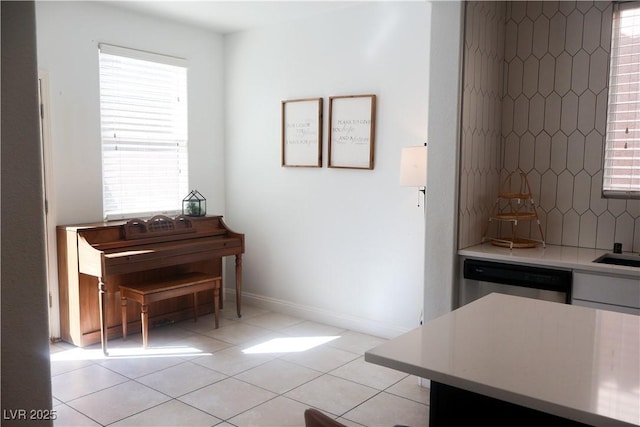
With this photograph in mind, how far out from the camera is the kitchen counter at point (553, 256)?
2596mm

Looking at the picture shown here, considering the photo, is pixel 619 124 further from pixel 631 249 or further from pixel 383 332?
pixel 383 332

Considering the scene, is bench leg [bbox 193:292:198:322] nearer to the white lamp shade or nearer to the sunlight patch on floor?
the sunlight patch on floor

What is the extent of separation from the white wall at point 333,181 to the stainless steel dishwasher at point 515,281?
94cm

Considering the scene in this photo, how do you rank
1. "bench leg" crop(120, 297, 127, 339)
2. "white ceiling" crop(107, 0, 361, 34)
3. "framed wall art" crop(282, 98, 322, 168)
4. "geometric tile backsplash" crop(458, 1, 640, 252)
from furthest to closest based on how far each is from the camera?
"framed wall art" crop(282, 98, 322, 168) < "white ceiling" crop(107, 0, 361, 34) < "bench leg" crop(120, 297, 127, 339) < "geometric tile backsplash" crop(458, 1, 640, 252)

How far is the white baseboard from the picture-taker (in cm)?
426

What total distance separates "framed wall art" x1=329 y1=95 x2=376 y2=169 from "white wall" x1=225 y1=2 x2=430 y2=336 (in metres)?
0.07

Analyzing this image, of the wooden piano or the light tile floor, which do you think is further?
the wooden piano

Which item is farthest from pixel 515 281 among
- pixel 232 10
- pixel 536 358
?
pixel 232 10

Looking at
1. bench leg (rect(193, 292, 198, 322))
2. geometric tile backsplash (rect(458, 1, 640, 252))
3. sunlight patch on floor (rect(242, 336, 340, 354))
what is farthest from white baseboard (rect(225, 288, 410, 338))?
geometric tile backsplash (rect(458, 1, 640, 252))

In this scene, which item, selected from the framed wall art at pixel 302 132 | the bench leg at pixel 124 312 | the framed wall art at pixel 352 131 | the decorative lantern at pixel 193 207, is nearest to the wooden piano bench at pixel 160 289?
the bench leg at pixel 124 312

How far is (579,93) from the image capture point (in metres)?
3.19

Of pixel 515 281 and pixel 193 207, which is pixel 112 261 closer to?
pixel 193 207

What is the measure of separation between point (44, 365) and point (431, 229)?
2.32 meters

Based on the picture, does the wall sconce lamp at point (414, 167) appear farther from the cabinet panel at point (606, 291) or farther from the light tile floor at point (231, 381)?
the light tile floor at point (231, 381)
